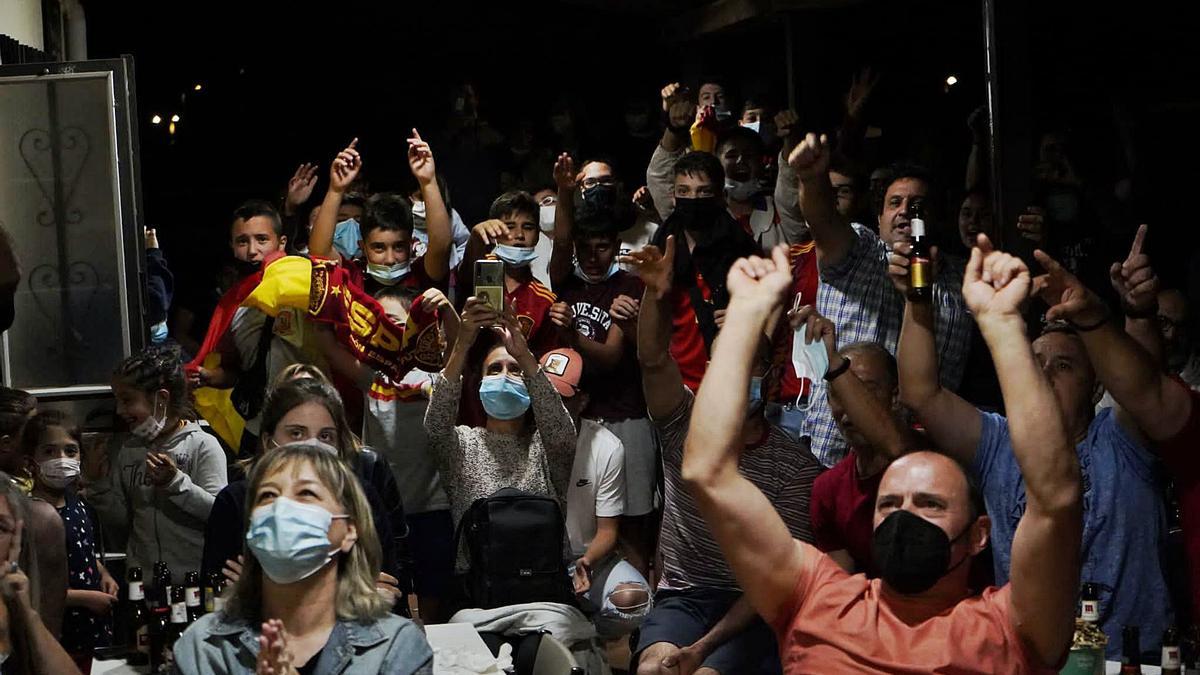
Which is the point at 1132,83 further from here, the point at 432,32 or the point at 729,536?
the point at 729,536

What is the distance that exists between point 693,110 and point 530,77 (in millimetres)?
3527

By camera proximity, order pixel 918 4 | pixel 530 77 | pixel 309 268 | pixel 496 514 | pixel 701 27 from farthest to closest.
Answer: pixel 530 77 → pixel 701 27 → pixel 918 4 → pixel 309 268 → pixel 496 514

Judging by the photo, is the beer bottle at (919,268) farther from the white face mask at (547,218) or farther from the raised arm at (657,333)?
the white face mask at (547,218)

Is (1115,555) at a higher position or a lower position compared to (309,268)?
lower

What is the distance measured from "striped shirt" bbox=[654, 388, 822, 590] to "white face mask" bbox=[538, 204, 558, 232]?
2.40 m

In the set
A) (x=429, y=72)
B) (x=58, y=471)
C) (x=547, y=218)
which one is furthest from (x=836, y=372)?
(x=429, y=72)

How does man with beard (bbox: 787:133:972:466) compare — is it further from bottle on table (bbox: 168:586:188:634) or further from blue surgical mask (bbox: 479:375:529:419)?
bottle on table (bbox: 168:586:188:634)

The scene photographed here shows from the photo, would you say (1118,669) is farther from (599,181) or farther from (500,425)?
(599,181)

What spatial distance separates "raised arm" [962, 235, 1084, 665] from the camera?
9.86ft

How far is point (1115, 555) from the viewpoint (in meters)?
4.21

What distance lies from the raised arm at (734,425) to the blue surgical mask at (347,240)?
4133 millimetres

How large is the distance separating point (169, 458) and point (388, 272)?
1.15 meters

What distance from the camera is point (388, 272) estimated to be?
20.0 feet

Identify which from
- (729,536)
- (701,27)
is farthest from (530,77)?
(729,536)
